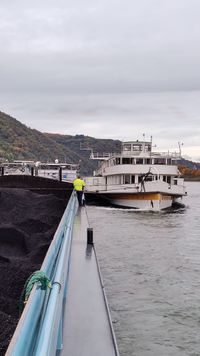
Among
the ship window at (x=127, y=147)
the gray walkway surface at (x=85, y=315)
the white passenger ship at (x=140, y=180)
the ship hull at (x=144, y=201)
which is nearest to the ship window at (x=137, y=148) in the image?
the white passenger ship at (x=140, y=180)

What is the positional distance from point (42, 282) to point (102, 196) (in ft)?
130

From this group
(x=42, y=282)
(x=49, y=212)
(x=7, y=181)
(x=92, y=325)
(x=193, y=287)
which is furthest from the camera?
(x=7, y=181)

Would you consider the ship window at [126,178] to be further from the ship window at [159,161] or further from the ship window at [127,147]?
the ship window at [127,147]

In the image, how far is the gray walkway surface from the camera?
4.59 meters

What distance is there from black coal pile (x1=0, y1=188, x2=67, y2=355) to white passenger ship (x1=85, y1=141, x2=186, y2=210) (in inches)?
515

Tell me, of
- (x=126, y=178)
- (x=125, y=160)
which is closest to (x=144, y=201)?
(x=126, y=178)

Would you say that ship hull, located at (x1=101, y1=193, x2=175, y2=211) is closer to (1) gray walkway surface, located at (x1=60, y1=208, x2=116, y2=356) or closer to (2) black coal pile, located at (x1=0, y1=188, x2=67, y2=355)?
(2) black coal pile, located at (x1=0, y1=188, x2=67, y2=355)

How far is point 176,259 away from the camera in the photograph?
55.9 feet

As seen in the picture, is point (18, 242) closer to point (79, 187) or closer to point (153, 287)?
point (153, 287)

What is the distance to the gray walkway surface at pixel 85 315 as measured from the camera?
4.59 metres

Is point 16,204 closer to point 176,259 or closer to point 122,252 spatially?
point 122,252

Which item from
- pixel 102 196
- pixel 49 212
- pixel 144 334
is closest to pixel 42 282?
pixel 144 334

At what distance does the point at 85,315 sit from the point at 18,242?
956cm

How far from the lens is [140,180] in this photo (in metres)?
42.8
